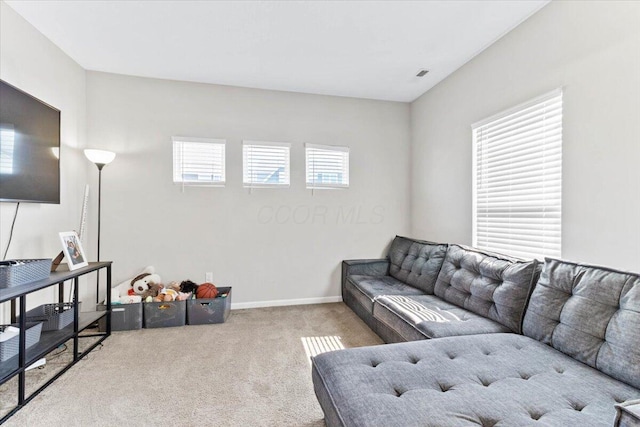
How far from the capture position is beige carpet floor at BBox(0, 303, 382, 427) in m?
1.62

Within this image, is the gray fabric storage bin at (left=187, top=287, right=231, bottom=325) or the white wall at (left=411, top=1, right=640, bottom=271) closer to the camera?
the white wall at (left=411, top=1, right=640, bottom=271)

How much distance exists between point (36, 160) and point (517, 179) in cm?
370

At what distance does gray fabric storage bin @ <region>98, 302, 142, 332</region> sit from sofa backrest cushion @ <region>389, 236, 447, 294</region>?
8.81 feet

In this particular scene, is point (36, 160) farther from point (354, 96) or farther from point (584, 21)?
point (584, 21)

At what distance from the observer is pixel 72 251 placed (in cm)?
232

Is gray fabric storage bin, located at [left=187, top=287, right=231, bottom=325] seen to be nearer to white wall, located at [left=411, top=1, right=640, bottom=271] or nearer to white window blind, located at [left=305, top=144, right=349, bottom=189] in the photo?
white window blind, located at [left=305, top=144, right=349, bottom=189]

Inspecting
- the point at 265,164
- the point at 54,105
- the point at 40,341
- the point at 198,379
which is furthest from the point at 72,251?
the point at 265,164

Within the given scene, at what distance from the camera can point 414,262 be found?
3.14m

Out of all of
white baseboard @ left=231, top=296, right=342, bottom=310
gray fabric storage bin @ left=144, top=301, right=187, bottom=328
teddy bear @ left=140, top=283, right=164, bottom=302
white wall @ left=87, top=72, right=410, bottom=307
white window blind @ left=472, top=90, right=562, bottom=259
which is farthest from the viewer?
white baseboard @ left=231, top=296, right=342, bottom=310

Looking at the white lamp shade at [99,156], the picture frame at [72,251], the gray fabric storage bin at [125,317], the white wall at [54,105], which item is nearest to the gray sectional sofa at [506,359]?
the picture frame at [72,251]

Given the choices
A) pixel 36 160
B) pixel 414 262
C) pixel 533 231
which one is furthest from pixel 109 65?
pixel 533 231

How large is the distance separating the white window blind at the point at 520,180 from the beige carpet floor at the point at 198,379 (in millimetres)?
1416

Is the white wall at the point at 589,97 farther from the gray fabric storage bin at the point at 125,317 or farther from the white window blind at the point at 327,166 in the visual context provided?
the gray fabric storage bin at the point at 125,317
